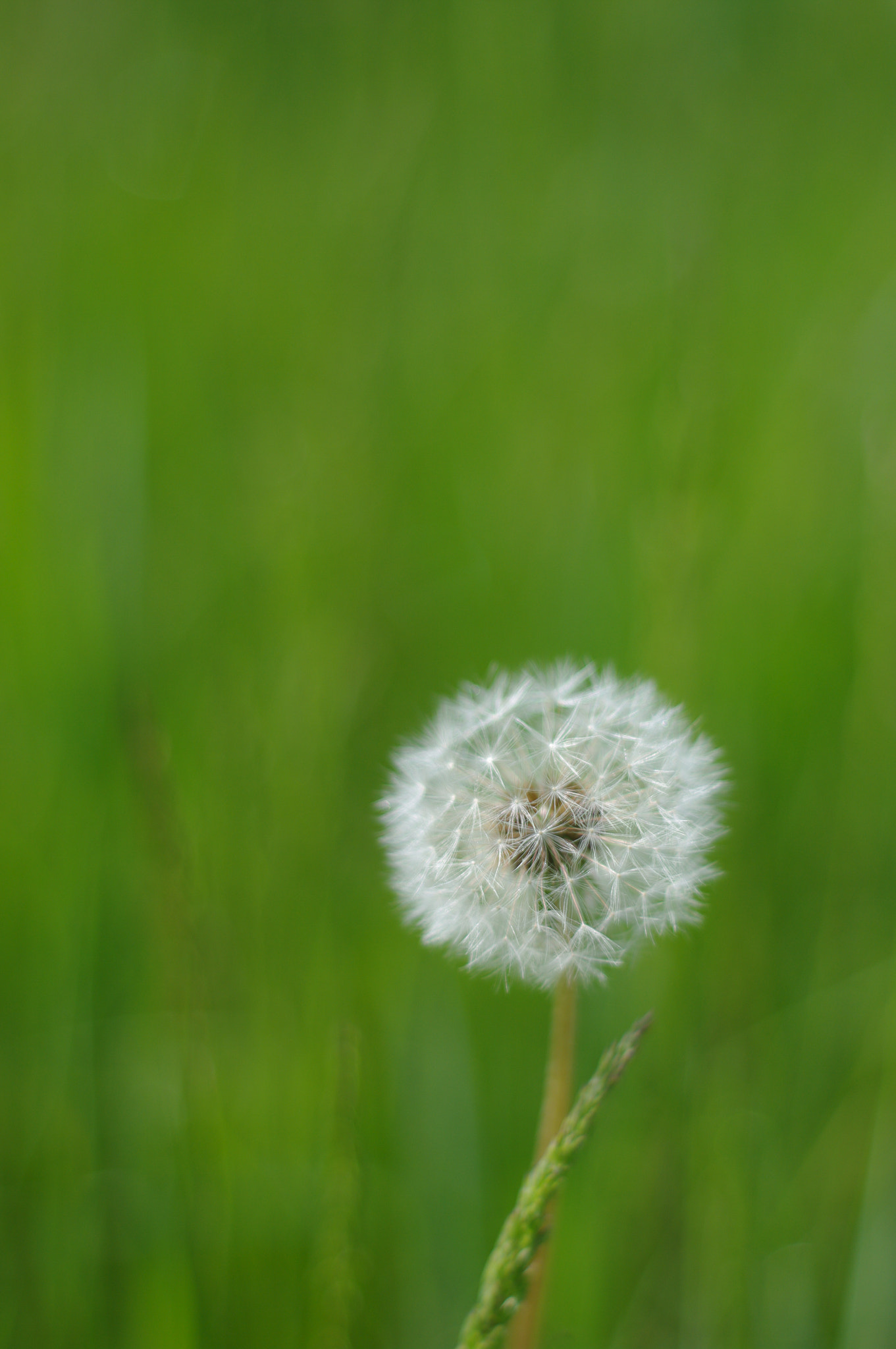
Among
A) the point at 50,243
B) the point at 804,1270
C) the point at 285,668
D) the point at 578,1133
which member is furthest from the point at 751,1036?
the point at 50,243

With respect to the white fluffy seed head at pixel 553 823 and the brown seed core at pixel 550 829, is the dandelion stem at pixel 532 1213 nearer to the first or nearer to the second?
the white fluffy seed head at pixel 553 823

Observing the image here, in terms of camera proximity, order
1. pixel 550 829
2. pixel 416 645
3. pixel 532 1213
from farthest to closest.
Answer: pixel 416 645, pixel 550 829, pixel 532 1213

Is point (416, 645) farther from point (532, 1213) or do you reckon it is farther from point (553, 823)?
point (532, 1213)

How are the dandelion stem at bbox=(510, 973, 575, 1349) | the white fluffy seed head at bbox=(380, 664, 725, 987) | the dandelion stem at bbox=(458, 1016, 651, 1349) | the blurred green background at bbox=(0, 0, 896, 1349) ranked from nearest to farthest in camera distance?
the dandelion stem at bbox=(458, 1016, 651, 1349) → the dandelion stem at bbox=(510, 973, 575, 1349) → the white fluffy seed head at bbox=(380, 664, 725, 987) → the blurred green background at bbox=(0, 0, 896, 1349)

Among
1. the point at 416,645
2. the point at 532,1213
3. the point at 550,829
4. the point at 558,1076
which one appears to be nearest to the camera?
the point at 532,1213

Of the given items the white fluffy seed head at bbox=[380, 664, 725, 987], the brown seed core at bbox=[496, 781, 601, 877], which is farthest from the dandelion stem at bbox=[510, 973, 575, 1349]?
the brown seed core at bbox=[496, 781, 601, 877]

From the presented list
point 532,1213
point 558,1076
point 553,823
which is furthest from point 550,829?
point 532,1213

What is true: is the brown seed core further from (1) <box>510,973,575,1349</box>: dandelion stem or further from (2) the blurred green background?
(2) the blurred green background
